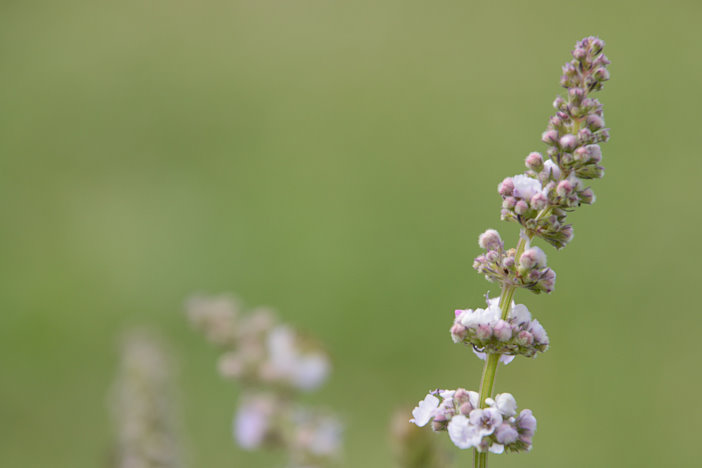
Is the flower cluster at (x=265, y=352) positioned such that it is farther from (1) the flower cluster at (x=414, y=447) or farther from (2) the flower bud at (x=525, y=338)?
(2) the flower bud at (x=525, y=338)

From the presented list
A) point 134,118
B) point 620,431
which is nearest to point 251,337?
point 620,431

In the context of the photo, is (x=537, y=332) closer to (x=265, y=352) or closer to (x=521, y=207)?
(x=521, y=207)

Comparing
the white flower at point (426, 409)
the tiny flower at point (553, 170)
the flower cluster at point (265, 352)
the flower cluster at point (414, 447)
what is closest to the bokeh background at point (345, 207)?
the flower cluster at point (265, 352)

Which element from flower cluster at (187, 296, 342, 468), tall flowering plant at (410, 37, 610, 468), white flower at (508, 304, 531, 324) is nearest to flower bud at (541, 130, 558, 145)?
tall flowering plant at (410, 37, 610, 468)

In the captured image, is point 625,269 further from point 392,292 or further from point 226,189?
point 226,189

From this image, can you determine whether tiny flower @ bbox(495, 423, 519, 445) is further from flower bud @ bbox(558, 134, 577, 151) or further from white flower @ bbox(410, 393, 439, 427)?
flower bud @ bbox(558, 134, 577, 151)

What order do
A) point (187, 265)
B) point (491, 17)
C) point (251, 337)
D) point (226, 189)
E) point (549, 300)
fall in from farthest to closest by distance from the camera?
point (491, 17)
point (226, 189)
point (187, 265)
point (549, 300)
point (251, 337)
